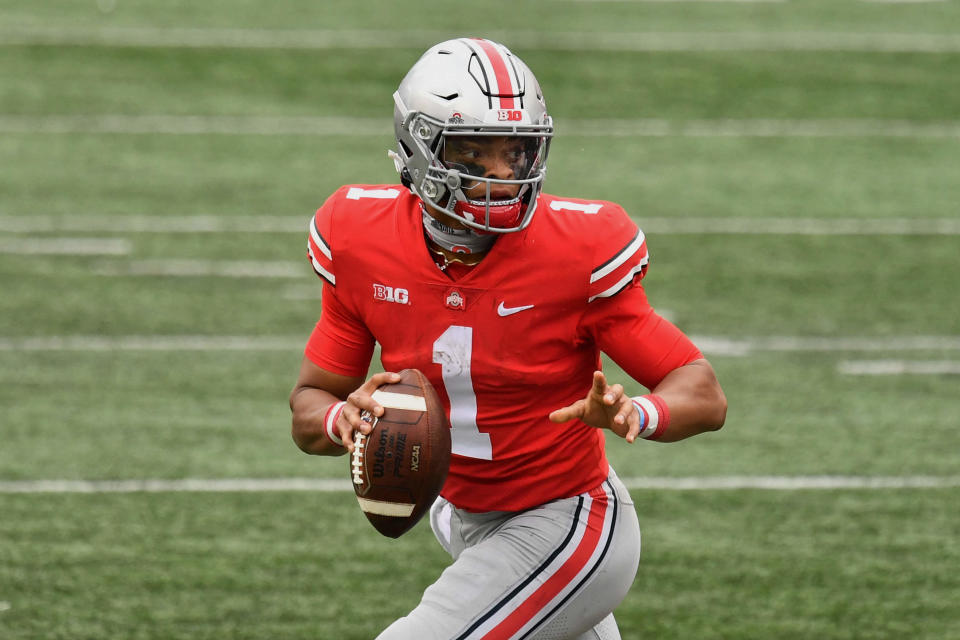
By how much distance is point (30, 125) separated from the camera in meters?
11.8

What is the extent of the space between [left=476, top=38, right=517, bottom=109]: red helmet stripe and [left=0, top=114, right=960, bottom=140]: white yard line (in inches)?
335

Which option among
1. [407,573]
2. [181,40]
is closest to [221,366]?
[407,573]

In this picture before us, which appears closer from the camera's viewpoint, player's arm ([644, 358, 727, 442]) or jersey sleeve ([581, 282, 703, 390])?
player's arm ([644, 358, 727, 442])

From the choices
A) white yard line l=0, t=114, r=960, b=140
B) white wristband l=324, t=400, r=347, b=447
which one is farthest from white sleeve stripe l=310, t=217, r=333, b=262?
white yard line l=0, t=114, r=960, b=140

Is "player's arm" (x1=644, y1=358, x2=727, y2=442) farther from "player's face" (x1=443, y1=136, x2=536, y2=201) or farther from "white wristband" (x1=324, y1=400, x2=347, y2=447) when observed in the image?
"white wristband" (x1=324, y1=400, x2=347, y2=447)

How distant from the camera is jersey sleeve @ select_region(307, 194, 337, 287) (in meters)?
3.45

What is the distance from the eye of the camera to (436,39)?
1459cm

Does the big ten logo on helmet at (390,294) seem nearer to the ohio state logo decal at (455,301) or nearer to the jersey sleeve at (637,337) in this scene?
the ohio state logo decal at (455,301)

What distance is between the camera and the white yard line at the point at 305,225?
9383mm

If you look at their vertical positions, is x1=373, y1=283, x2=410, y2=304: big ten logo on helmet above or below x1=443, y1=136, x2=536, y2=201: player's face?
below

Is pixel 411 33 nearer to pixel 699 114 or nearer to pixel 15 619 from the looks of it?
pixel 699 114

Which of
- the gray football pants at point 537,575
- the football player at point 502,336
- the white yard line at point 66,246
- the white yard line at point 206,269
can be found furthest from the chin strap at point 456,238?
the white yard line at point 66,246

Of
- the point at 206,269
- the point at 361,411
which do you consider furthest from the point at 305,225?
the point at 361,411

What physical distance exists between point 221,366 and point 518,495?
406 cm
